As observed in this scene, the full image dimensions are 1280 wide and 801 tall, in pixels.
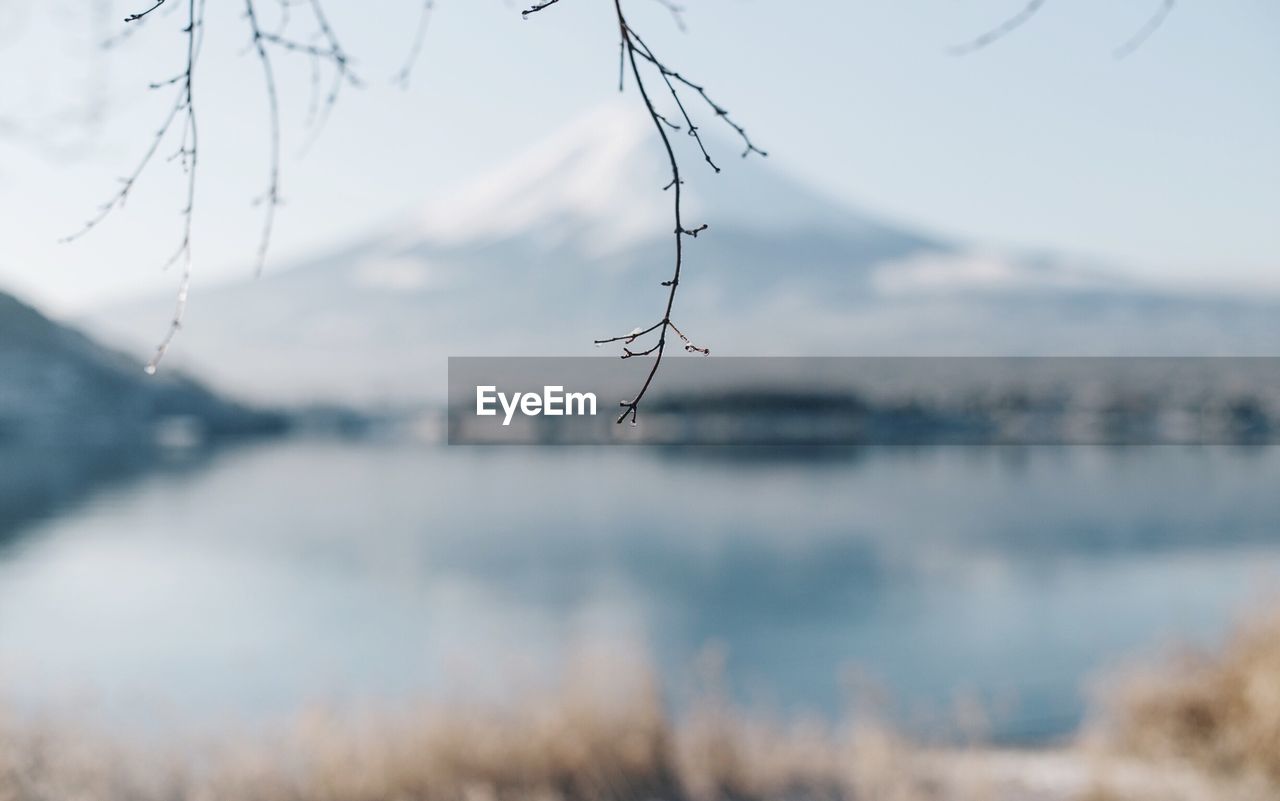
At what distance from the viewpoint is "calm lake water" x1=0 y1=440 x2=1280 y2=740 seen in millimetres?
14797

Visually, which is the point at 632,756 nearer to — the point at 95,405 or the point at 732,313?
the point at 95,405

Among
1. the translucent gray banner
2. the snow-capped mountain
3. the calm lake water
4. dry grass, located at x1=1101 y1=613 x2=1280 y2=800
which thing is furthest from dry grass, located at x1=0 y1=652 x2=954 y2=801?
the snow-capped mountain

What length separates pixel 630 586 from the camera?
2623 cm

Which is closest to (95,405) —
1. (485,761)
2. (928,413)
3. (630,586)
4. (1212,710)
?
(928,413)

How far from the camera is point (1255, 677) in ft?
17.6

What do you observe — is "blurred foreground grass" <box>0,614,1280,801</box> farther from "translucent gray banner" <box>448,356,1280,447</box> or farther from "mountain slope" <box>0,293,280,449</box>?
"translucent gray banner" <box>448,356,1280,447</box>

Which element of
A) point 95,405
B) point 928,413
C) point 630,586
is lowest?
point 630,586

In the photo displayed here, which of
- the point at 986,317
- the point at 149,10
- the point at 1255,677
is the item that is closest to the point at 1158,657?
the point at 1255,677

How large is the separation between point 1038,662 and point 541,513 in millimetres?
25666

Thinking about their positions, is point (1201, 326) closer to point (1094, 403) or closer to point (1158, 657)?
Result: point (1094, 403)

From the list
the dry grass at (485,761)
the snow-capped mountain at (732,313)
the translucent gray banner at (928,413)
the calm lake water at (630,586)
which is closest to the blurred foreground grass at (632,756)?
the dry grass at (485,761)

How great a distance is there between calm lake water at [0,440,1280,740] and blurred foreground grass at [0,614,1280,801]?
14.6 inches

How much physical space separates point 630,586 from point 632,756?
21039 millimetres

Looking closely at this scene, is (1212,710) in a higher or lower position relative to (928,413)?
lower
